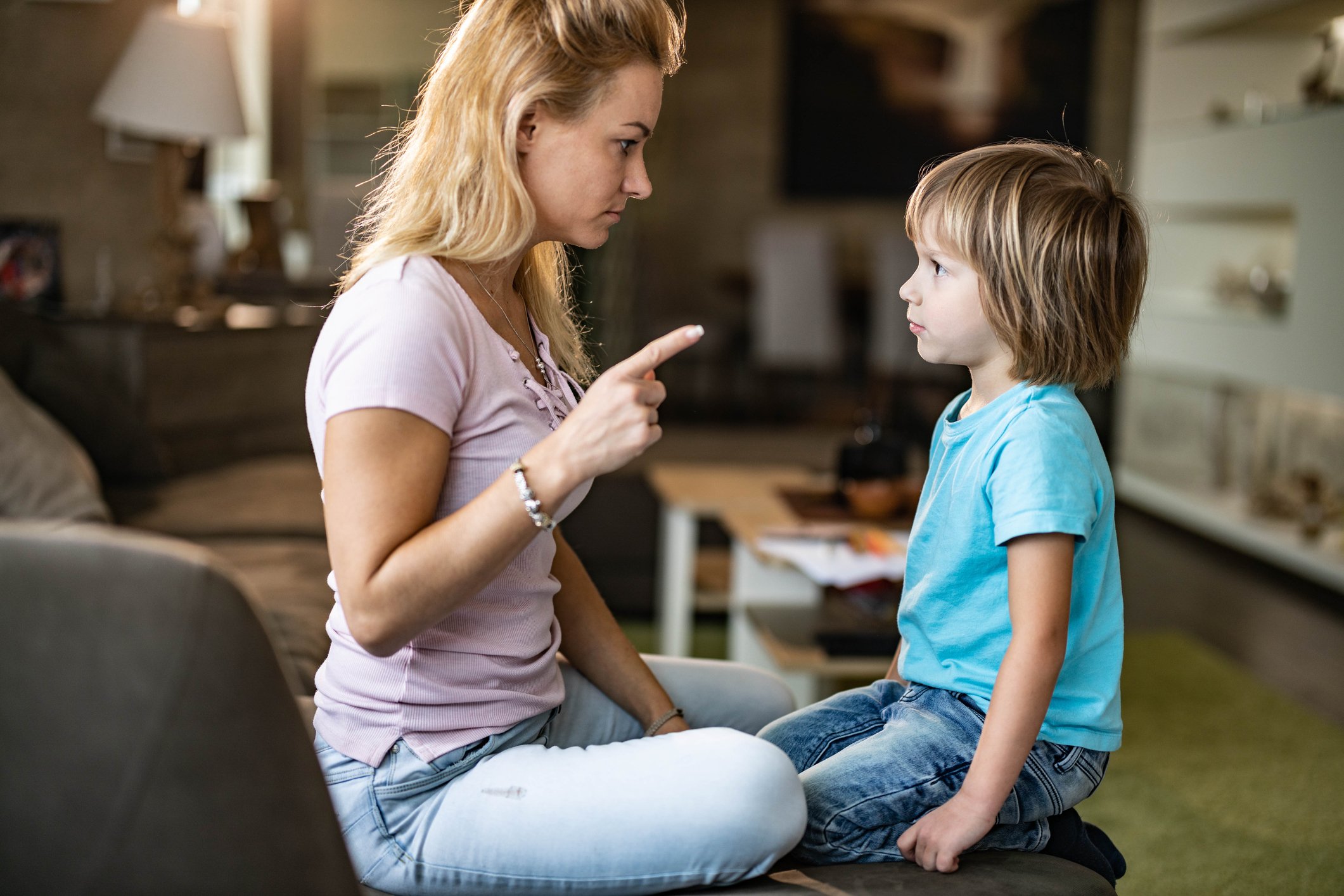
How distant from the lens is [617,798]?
35.4 inches

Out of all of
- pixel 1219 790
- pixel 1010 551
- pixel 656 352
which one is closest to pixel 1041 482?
pixel 1010 551

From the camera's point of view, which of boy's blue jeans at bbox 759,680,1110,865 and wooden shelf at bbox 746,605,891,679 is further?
wooden shelf at bbox 746,605,891,679

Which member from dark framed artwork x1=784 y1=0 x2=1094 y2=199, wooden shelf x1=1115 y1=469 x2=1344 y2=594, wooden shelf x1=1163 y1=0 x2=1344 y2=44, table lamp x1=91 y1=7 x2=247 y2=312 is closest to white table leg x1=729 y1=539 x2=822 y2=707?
table lamp x1=91 y1=7 x2=247 y2=312

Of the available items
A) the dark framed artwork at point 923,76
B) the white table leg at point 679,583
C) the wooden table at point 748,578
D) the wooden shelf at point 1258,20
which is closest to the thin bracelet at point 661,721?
the wooden table at point 748,578

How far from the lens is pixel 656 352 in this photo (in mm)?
903

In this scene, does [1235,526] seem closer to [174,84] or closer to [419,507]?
[174,84]

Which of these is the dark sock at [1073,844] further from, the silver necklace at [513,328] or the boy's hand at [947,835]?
the silver necklace at [513,328]

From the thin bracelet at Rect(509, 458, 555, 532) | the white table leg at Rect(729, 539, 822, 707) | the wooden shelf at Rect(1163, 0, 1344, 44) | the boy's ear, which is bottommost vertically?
the white table leg at Rect(729, 539, 822, 707)

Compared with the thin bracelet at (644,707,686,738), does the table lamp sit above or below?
above

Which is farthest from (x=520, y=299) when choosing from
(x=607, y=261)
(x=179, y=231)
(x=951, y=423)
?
(x=607, y=261)

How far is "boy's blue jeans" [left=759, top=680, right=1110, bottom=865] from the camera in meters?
1.01

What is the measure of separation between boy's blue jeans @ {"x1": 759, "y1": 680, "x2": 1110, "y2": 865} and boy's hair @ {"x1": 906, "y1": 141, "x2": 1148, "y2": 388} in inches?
12.6

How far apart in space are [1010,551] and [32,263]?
2.75 meters

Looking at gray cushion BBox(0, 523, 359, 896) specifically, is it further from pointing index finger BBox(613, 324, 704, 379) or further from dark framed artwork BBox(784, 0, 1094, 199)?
dark framed artwork BBox(784, 0, 1094, 199)
